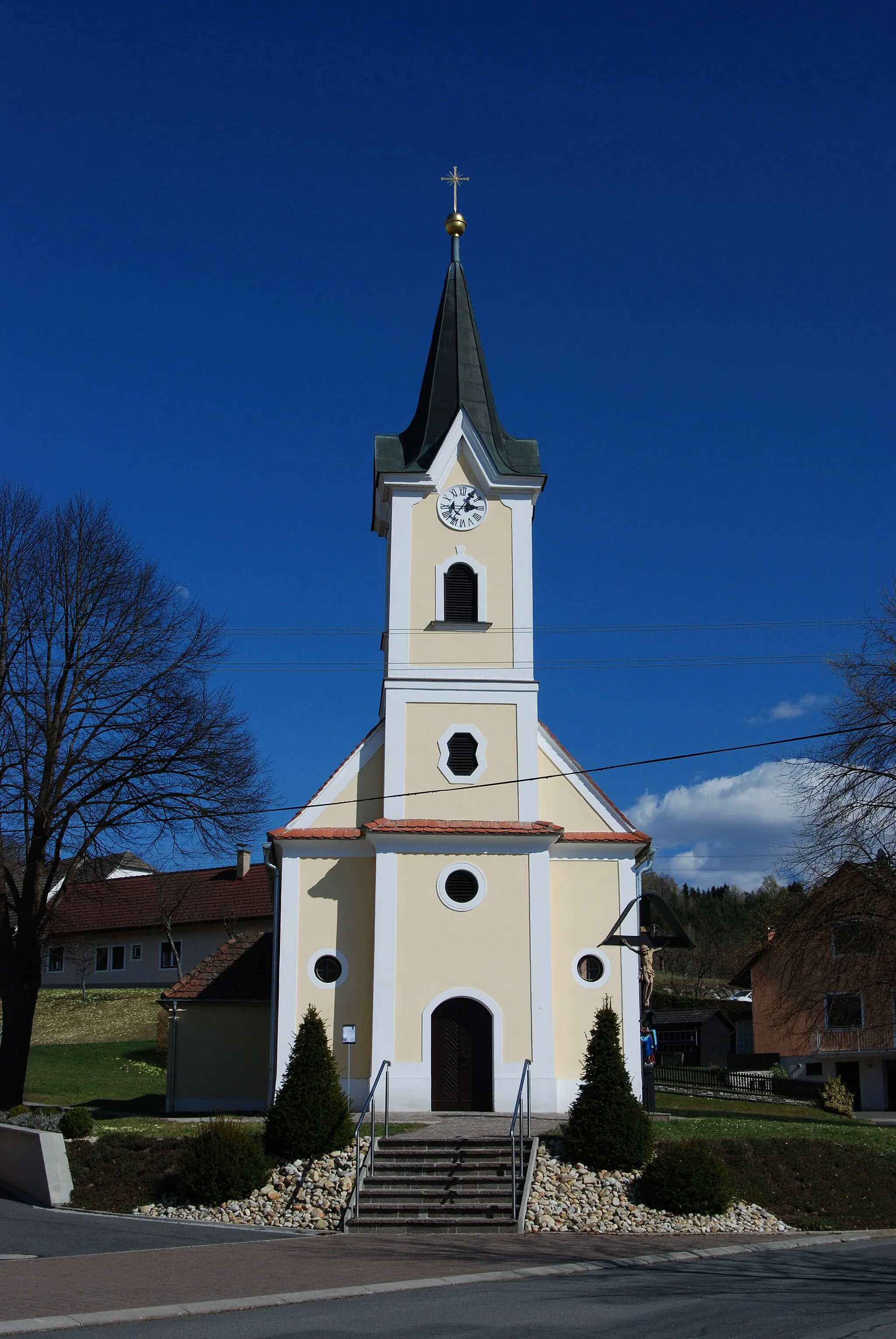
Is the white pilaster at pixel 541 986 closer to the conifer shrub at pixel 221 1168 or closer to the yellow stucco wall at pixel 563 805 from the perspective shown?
the yellow stucco wall at pixel 563 805

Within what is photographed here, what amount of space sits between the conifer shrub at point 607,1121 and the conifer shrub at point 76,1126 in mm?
8572

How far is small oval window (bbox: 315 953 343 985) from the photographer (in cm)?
2614

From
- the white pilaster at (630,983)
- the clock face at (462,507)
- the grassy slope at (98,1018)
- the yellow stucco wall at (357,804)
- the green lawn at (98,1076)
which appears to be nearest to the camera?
the white pilaster at (630,983)

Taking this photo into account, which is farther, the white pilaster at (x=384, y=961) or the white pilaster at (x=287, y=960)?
the white pilaster at (x=287, y=960)

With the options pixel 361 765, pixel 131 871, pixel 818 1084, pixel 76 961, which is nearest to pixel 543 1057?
pixel 361 765

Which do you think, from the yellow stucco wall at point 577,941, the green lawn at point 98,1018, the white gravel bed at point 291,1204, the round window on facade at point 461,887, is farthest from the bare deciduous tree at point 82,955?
the white gravel bed at point 291,1204

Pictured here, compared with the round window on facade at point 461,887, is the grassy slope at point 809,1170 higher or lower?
lower

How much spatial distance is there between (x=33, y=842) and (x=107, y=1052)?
1977 centimetres

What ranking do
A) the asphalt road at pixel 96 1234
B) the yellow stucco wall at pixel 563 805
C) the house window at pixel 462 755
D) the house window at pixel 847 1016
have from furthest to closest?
1. the house window at pixel 847 1016
2. the yellow stucco wall at pixel 563 805
3. the house window at pixel 462 755
4. the asphalt road at pixel 96 1234

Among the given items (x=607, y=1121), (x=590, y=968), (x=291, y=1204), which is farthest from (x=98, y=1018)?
(x=607, y=1121)

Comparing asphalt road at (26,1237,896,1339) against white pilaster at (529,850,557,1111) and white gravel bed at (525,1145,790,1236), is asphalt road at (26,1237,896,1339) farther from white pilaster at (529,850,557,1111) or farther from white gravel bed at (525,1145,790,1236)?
white pilaster at (529,850,557,1111)

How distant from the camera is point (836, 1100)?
130 feet

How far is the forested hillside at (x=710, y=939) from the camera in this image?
89.1m

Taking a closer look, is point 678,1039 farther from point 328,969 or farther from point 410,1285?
point 410,1285
